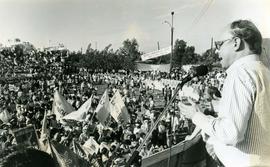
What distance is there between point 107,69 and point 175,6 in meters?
3.91

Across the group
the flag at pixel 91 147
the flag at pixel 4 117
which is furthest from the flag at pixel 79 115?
the flag at pixel 91 147

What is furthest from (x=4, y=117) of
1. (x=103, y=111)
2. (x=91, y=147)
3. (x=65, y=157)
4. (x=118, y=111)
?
(x=65, y=157)

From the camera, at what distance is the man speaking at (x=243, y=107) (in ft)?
3.09

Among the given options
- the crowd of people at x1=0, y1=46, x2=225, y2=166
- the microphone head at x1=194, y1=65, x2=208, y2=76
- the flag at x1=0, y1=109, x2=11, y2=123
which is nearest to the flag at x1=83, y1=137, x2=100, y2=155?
the crowd of people at x1=0, y1=46, x2=225, y2=166

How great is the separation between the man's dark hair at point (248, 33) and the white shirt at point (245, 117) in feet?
0.18

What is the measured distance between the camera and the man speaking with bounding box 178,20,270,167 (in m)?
0.94

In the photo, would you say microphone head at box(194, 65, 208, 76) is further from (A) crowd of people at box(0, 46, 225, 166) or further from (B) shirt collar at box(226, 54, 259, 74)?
(A) crowd of people at box(0, 46, 225, 166)

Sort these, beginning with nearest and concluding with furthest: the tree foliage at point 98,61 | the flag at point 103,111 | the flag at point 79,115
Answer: the flag at point 79,115 → the flag at point 103,111 → the tree foliage at point 98,61

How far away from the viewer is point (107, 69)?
237 inches

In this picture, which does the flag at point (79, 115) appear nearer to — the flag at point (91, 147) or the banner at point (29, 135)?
the flag at point (91, 147)

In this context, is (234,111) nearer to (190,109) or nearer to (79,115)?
(190,109)

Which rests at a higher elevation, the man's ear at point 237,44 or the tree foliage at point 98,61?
the tree foliage at point 98,61

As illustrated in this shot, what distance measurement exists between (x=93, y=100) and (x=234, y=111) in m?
4.11

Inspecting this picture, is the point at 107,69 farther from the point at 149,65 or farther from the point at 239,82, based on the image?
the point at 239,82
